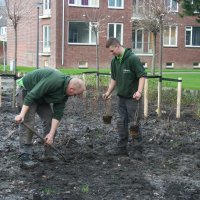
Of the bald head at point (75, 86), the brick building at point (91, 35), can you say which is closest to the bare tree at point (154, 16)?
the brick building at point (91, 35)

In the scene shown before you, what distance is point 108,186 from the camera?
6.26 meters

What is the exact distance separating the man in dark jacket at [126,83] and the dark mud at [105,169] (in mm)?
380

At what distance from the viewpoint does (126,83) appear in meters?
8.02

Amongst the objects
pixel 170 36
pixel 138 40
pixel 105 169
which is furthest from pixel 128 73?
pixel 170 36

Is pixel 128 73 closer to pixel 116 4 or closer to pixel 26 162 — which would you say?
pixel 26 162

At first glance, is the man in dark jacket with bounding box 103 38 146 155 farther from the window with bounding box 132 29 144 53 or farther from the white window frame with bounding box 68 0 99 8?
the window with bounding box 132 29 144 53

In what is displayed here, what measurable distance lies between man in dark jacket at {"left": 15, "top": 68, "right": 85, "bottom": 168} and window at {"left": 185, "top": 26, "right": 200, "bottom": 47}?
35637 mm

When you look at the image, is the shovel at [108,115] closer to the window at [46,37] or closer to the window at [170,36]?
Answer: the window at [46,37]

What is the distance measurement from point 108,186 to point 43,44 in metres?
34.0

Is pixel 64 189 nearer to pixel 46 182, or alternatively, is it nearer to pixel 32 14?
pixel 46 182

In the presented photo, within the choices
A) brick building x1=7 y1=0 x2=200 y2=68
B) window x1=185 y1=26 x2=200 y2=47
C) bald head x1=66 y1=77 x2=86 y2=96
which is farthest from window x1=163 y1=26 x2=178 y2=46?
bald head x1=66 y1=77 x2=86 y2=96

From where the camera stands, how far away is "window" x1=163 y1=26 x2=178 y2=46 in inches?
1628

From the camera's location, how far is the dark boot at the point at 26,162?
23.2ft

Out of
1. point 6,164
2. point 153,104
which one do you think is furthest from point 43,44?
point 6,164
